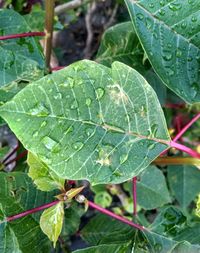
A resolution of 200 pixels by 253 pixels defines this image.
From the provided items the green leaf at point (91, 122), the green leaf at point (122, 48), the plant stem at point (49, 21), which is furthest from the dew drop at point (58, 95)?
Result: the green leaf at point (122, 48)

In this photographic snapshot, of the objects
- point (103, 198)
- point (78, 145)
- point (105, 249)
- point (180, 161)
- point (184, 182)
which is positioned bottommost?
point (103, 198)

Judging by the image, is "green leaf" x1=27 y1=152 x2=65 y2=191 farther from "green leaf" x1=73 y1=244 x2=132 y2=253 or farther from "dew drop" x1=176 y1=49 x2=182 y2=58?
"dew drop" x1=176 y1=49 x2=182 y2=58

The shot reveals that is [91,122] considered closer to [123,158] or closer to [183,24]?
[123,158]

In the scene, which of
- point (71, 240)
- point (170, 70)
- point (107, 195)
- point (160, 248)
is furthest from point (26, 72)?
point (71, 240)

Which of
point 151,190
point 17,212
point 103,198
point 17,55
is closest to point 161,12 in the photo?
point 17,55

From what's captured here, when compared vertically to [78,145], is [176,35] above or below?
above

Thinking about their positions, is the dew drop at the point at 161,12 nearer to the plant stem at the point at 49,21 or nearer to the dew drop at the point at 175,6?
the dew drop at the point at 175,6
